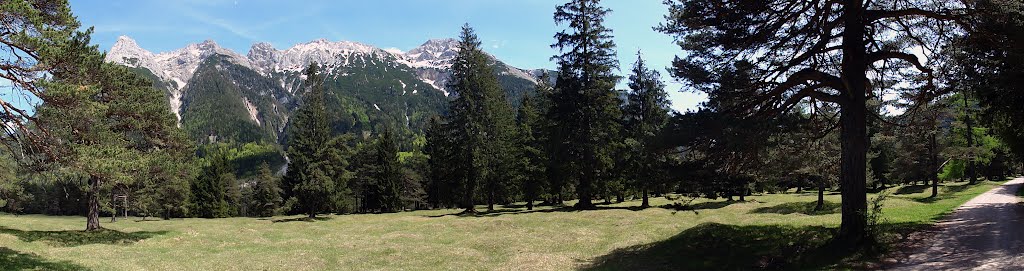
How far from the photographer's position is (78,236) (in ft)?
87.0

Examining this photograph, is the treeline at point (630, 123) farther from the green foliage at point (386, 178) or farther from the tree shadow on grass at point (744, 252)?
the green foliage at point (386, 178)

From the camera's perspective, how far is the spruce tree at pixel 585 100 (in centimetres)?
3866

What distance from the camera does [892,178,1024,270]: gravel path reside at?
39.1 ft

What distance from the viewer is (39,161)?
50.9ft

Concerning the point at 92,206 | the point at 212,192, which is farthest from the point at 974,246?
the point at 212,192

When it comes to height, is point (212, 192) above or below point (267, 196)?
above

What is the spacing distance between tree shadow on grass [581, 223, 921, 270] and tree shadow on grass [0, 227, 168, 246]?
25.3 meters

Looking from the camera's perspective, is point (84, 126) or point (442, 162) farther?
point (442, 162)

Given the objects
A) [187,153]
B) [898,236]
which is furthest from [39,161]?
[898,236]

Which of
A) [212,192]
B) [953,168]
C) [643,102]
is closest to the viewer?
[643,102]

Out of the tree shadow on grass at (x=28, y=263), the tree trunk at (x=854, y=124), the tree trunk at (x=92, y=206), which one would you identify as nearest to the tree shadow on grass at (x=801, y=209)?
the tree trunk at (x=854, y=124)

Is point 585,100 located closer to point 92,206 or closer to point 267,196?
point 92,206

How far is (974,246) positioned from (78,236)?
38.8 meters

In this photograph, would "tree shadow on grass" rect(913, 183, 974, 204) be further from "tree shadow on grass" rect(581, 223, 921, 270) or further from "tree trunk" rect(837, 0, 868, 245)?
"tree trunk" rect(837, 0, 868, 245)
